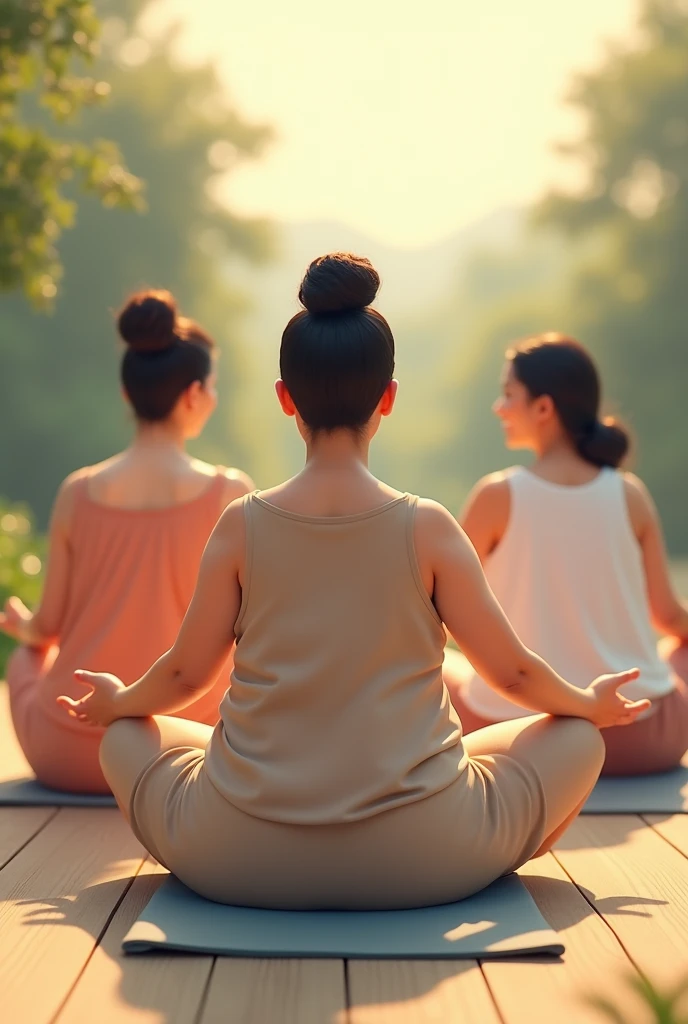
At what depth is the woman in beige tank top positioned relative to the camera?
8.87 feet

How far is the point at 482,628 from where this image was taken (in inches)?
109

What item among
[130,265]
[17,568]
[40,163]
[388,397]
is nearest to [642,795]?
[388,397]

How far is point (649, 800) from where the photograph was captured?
13.1ft

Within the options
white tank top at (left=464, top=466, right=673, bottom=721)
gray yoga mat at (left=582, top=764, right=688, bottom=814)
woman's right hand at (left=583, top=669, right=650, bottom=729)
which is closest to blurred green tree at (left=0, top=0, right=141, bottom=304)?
white tank top at (left=464, top=466, right=673, bottom=721)

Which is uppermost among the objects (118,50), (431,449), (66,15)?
(118,50)

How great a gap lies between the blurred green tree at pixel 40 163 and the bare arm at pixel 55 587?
3.59m

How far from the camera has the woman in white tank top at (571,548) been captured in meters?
4.28

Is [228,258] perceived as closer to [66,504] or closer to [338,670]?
[66,504]

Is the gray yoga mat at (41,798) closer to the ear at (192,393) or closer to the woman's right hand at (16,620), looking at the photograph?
the woman's right hand at (16,620)

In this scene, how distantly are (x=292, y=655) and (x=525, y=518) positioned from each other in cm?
173

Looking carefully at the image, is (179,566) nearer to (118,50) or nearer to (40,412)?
(40,412)

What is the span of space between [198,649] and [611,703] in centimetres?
86

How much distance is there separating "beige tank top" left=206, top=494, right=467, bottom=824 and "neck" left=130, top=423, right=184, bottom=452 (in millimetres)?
1460

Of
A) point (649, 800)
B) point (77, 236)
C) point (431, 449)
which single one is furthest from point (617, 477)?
point (431, 449)
